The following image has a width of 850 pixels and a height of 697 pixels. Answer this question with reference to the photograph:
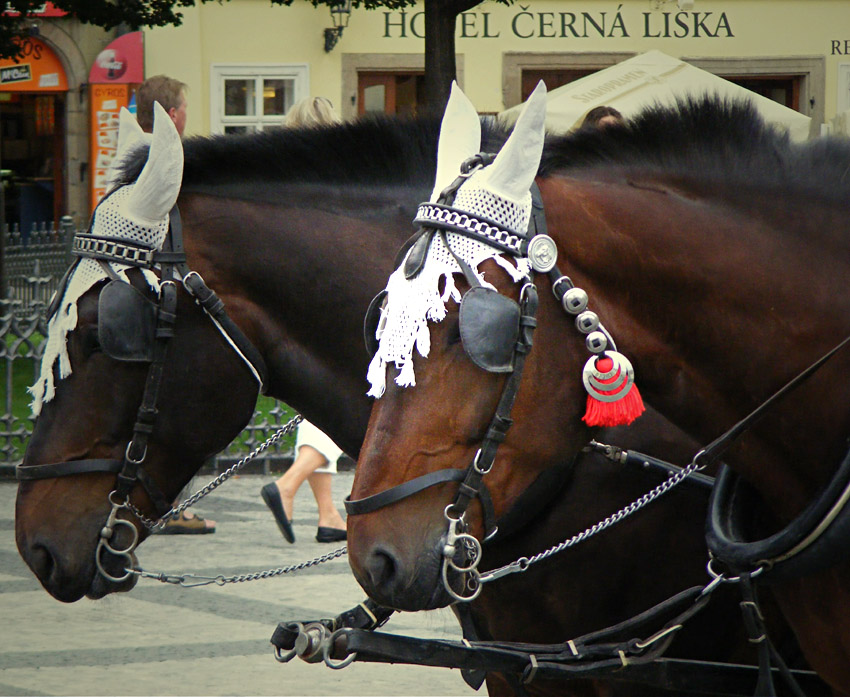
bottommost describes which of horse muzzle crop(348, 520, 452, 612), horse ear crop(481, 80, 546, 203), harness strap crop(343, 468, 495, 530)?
horse muzzle crop(348, 520, 452, 612)

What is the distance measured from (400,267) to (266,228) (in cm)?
100

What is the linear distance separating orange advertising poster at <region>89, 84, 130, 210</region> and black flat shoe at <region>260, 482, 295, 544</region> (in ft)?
36.9

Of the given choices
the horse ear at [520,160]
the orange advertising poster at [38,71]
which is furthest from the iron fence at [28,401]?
the orange advertising poster at [38,71]

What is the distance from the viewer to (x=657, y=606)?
8.70ft

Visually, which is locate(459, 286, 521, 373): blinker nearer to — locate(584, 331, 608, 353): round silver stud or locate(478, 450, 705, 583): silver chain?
locate(584, 331, 608, 353): round silver stud

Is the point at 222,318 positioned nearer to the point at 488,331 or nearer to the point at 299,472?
the point at 488,331

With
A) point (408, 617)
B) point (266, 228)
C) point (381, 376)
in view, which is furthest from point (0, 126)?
point (381, 376)

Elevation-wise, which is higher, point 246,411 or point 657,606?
point 246,411

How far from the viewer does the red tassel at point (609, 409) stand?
2.08 meters

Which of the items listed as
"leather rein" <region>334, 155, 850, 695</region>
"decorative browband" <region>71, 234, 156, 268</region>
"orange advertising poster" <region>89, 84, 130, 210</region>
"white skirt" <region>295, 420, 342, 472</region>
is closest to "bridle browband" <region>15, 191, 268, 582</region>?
"decorative browband" <region>71, 234, 156, 268</region>

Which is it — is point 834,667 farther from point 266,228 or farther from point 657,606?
point 266,228

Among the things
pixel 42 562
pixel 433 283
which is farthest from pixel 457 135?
pixel 42 562

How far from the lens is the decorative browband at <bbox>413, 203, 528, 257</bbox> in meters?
2.09

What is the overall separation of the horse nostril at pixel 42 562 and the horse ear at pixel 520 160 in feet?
4.73
